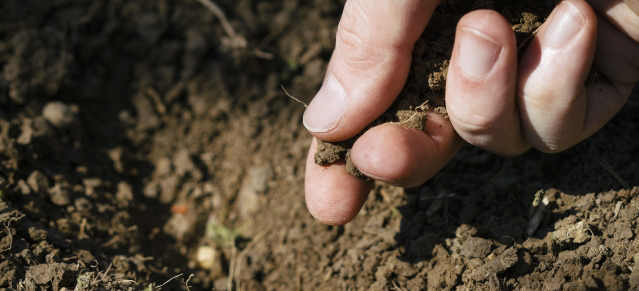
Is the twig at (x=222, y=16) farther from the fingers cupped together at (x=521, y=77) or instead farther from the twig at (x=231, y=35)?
the fingers cupped together at (x=521, y=77)

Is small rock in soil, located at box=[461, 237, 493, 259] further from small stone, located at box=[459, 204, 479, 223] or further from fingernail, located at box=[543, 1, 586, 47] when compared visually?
fingernail, located at box=[543, 1, 586, 47]

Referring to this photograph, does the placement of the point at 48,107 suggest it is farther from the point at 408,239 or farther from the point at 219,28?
the point at 408,239

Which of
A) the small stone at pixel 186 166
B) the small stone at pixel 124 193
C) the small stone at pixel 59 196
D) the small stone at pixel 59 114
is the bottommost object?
the small stone at pixel 186 166

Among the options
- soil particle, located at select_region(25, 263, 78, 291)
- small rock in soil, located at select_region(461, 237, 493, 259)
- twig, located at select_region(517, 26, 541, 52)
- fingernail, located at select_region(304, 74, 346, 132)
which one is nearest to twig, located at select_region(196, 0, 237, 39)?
fingernail, located at select_region(304, 74, 346, 132)

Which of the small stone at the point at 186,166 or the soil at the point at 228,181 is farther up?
the soil at the point at 228,181

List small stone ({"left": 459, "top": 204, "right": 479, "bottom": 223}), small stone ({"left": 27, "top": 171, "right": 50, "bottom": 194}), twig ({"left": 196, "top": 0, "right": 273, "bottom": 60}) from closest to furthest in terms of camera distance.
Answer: small stone ({"left": 459, "top": 204, "right": 479, "bottom": 223}) < small stone ({"left": 27, "top": 171, "right": 50, "bottom": 194}) < twig ({"left": 196, "top": 0, "right": 273, "bottom": 60})

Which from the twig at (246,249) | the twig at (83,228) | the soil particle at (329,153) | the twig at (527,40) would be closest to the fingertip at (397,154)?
the soil particle at (329,153)

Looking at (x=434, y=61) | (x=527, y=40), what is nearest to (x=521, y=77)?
(x=527, y=40)
